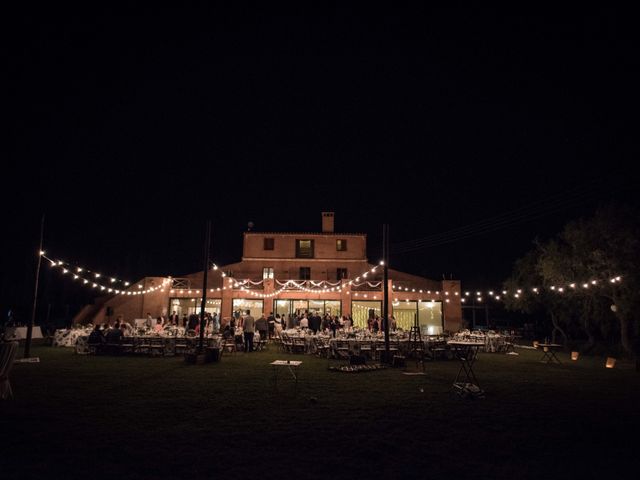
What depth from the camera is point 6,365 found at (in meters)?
7.04

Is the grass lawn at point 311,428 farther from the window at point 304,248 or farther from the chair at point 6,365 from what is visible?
the window at point 304,248

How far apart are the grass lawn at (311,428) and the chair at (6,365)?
0.30 meters

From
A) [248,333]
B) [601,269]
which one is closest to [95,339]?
[248,333]

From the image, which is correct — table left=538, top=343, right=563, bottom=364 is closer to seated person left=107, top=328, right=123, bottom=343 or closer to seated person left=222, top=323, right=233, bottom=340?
seated person left=222, top=323, right=233, bottom=340

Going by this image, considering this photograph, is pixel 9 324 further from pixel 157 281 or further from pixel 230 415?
pixel 230 415

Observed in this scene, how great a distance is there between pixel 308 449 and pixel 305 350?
1213 cm

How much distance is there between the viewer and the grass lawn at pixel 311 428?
4.17 m

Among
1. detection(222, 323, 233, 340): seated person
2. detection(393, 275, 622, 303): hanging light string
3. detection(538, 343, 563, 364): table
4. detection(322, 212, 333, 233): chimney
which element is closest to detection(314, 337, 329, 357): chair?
detection(222, 323, 233, 340): seated person

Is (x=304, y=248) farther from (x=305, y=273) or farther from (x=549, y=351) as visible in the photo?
(x=549, y=351)

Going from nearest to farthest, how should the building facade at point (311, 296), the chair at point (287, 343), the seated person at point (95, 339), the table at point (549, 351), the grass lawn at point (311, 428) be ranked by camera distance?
the grass lawn at point (311, 428), the table at point (549, 351), the seated person at point (95, 339), the chair at point (287, 343), the building facade at point (311, 296)

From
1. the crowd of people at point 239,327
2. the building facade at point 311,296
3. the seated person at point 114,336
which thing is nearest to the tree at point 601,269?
the building facade at point 311,296

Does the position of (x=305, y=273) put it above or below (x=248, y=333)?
above

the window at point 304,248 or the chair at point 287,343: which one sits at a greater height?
the window at point 304,248

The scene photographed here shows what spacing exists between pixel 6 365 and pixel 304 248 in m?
21.6
